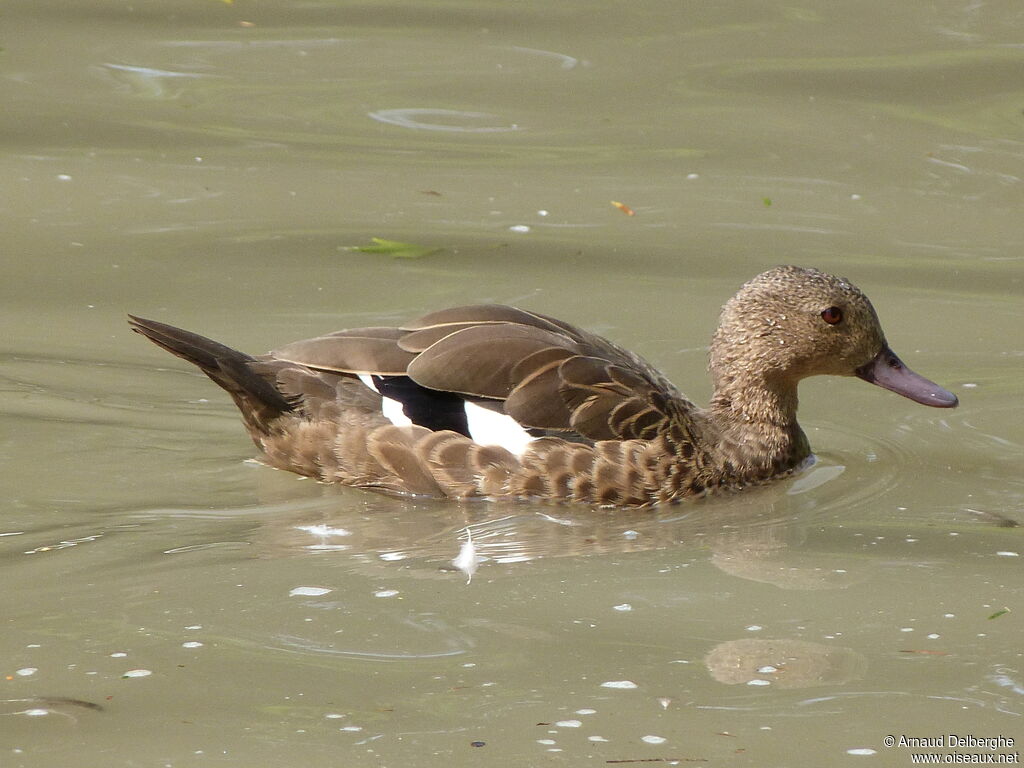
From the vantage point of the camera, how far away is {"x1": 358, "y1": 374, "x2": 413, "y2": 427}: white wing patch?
5.96m

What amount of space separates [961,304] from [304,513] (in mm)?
3871

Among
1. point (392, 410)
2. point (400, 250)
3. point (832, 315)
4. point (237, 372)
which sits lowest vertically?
point (392, 410)

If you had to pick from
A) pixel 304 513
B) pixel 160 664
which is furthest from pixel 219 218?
pixel 160 664

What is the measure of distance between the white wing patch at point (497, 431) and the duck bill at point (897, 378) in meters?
1.41

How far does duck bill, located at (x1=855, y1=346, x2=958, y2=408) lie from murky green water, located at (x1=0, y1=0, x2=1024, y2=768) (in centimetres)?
26

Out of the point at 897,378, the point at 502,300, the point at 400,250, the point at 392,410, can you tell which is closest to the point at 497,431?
the point at 392,410

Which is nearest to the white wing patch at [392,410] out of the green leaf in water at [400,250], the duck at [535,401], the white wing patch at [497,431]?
the duck at [535,401]

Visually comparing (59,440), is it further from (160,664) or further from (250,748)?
(250,748)

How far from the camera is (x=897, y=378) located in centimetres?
629

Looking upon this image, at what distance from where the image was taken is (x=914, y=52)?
1095cm

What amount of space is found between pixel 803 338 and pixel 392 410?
158 cm

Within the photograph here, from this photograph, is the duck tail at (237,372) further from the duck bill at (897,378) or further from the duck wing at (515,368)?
the duck bill at (897,378)

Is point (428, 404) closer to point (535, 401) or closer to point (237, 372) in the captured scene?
point (535, 401)

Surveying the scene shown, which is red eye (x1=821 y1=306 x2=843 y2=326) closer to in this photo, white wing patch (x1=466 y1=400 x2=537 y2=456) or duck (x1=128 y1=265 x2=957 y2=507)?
duck (x1=128 y1=265 x2=957 y2=507)
